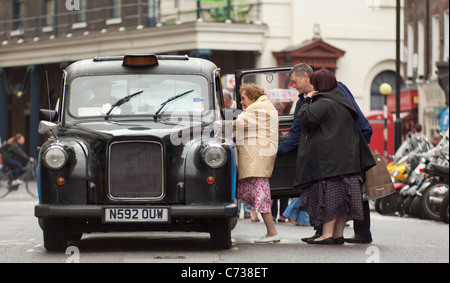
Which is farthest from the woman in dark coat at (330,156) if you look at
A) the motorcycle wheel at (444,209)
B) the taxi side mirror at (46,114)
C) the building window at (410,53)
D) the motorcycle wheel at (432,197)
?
the building window at (410,53)

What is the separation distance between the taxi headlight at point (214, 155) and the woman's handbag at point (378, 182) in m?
1.78

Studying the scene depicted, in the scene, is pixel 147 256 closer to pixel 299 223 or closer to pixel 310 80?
pixel 310 80

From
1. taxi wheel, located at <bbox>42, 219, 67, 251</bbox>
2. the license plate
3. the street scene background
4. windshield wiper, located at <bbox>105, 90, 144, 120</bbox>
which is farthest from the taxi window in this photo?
taxi wheel, located at <bbox>42, 219, 67, 251</bbox>

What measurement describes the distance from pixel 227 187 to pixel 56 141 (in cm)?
168

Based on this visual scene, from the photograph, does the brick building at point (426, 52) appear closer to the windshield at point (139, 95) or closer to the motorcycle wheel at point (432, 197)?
the motorcycle wheel at point (432, 197)

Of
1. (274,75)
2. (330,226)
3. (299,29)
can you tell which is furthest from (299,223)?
(299,29)

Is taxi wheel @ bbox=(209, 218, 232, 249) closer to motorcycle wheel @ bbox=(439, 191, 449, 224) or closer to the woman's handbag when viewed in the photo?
the woman's handbag

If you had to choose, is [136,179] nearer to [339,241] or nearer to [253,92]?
[253,92]

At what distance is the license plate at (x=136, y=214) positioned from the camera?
32.0 ft

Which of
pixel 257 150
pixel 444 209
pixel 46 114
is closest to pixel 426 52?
pixel 444 209

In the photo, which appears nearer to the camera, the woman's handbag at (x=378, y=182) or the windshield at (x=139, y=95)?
the woman's handbag at (x=378, y=182)

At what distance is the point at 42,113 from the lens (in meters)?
11.1

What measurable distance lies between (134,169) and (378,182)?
2630mm

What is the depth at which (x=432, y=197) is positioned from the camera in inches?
689
